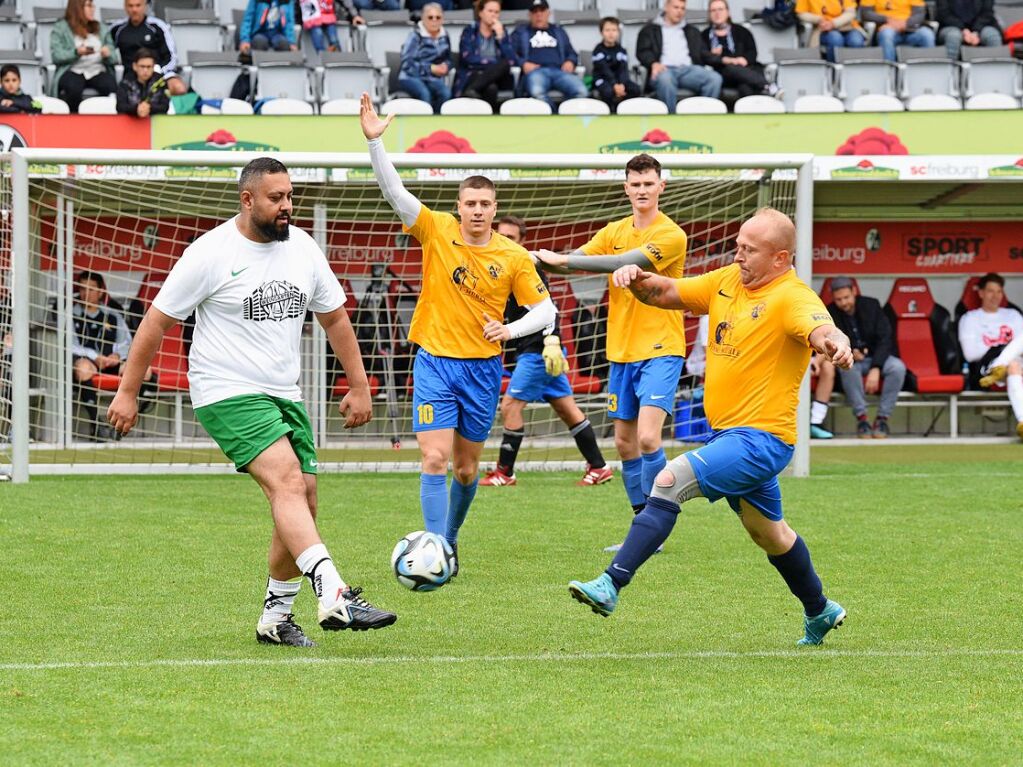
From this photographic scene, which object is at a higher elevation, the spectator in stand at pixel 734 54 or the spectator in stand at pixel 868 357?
the spectator in stand at pixel 734 54

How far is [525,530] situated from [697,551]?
4.38 feet

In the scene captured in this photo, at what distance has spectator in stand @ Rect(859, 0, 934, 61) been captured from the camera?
62.8ft

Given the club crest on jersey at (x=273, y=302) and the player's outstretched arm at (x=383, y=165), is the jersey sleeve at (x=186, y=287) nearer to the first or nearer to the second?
the club crest on jersey at (x=273, y=302)

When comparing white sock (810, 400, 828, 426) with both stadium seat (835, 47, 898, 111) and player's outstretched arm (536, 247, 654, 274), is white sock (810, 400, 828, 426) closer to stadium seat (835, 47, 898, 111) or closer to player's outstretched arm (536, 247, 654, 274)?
stadium seat (835, 47, 898, 111)

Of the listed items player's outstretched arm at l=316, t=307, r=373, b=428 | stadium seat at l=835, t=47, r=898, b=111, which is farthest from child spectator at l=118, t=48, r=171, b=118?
player's outstretched arm at l=316, t=307, r=373, b=428

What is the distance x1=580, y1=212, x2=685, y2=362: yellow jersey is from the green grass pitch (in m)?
1.21

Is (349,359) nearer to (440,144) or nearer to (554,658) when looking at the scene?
(554,658)

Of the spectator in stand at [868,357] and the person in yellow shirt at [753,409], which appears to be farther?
the spectator in stand at [868,357]

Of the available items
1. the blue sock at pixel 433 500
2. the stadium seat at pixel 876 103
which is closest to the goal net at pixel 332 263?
A: the stadium seat at pixel 876 103

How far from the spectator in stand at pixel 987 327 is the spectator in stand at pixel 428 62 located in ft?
21.6

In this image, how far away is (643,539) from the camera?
5797 mm

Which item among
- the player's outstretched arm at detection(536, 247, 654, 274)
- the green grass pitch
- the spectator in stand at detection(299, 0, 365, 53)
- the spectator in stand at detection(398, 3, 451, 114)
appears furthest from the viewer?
the spectator in stand at detection(299, 0, 365, 53)

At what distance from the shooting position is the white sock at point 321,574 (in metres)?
5.66

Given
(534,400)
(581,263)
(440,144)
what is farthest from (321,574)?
(440,144)
